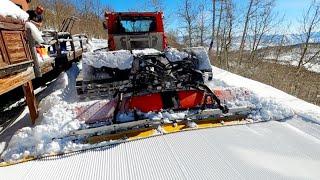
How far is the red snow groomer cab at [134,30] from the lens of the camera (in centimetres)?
731

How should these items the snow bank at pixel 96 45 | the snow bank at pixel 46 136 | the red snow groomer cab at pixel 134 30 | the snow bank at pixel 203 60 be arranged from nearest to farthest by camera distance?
1. the snow bank at pixel 46 136
2. the snow bank at pixel 203 60
3. the red snow groomer cab at pixel 134 30
4. the snow bank at pixel 96 45

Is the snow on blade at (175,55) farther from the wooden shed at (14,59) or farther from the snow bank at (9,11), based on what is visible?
the snow bank at (9,11)

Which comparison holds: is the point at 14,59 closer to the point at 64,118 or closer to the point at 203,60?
the point at 64,118

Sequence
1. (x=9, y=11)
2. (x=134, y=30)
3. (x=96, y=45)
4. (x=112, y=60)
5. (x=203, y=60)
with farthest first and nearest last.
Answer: (x=96, y=45), (x=134, y=30), (x=203, y=60), (x=112, y=60), (x=9, y=11)

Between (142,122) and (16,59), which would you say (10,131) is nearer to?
(16,59)

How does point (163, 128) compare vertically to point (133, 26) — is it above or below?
below

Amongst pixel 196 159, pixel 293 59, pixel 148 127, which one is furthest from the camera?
pixel 293 59

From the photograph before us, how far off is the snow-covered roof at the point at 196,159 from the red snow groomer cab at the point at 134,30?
3901mm

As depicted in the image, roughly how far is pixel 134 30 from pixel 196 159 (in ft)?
16.0

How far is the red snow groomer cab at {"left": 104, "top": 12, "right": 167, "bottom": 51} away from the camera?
24.0 feet

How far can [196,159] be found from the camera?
343 cm

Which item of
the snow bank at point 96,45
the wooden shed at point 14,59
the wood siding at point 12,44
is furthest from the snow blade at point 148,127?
the snow bank at point 96,45

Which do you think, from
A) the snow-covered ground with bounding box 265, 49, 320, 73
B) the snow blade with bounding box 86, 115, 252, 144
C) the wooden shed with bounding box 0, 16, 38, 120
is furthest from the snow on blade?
the snow-covered ground with bounding box 265, 49, 320, 73

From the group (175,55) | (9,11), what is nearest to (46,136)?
(9,11)
